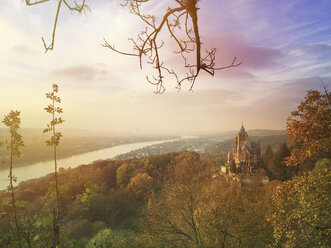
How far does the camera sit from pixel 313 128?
426cm

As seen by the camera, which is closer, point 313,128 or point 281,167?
point 313,128

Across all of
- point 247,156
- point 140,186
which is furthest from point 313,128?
point 247,156

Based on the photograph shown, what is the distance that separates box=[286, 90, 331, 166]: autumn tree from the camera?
13.4 feet

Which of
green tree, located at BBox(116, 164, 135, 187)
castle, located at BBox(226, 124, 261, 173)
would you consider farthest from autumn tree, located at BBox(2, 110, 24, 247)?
castle, located at BBox(226, 124, 261, 173)

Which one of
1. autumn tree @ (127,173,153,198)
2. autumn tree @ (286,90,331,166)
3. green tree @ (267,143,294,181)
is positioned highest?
autumn tree @ (286,90,331,166)

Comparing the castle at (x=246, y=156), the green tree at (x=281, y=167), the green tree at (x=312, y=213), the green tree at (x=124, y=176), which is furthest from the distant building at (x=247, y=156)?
the green tree at (x=312, y=213)

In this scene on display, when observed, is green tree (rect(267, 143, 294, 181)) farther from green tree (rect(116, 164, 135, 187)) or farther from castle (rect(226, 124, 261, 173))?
green tree (rect(116, 164, 135, 187))

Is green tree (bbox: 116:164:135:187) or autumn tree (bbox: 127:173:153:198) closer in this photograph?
autumn tree (bbox: 127:173:153:198)

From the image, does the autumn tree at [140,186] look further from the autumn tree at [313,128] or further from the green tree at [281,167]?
the autumn tree at [313,128]

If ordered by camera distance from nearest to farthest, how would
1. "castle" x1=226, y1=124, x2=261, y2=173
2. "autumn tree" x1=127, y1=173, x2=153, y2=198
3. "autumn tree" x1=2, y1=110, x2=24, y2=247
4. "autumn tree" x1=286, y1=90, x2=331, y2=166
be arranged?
"autumn tree" x1=2, y1=110, x2=24, y2=247, "autumn tree" x1=286, y1=90, x2=331, y2=166, "autumn tree" x1=127, y1=173, x2=153, y2=198, "castle" x1=226, y1=124, x2=261, y2=173

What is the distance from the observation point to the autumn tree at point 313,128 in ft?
13.4

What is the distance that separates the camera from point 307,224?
4.35 metres

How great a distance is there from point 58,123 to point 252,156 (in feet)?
117

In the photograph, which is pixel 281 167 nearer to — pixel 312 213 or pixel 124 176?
pixel 124 176
